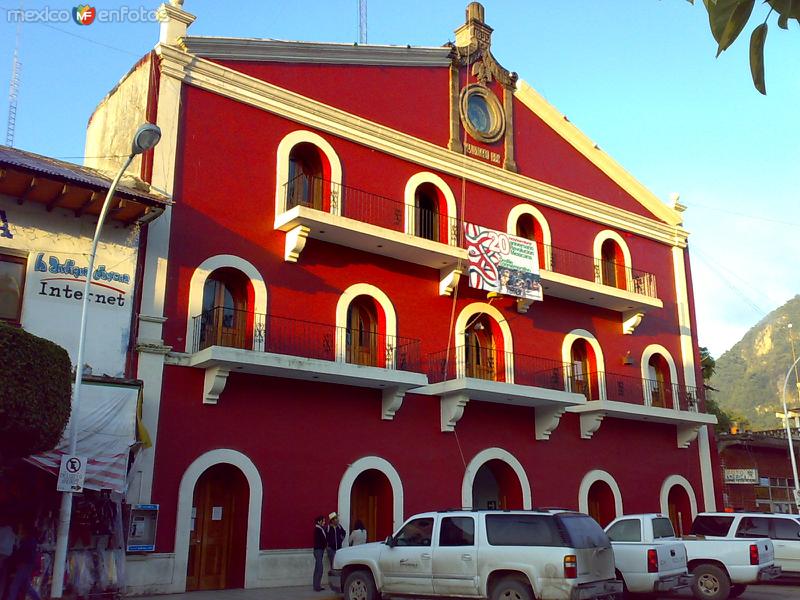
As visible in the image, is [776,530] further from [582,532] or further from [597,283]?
[597,283]

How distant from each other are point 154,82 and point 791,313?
121 meters

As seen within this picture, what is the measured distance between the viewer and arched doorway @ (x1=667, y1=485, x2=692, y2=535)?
23203 millimetres

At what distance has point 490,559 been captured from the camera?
1141 cm

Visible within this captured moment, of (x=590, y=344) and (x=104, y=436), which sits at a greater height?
(x=590, y=344)

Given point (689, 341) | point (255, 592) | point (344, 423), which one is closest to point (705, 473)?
point (689, 341)

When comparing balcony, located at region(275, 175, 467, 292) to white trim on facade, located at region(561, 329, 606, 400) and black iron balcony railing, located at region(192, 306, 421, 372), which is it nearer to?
black iron balcony railing, located at region(192, 306, 421, 372)

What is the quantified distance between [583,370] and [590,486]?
332cm

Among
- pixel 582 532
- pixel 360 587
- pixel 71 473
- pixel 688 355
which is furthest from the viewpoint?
pixel 688 355

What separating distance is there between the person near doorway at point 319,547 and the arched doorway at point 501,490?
16.1ft

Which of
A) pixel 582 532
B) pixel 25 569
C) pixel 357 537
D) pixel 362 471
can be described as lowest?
pixel 25 569

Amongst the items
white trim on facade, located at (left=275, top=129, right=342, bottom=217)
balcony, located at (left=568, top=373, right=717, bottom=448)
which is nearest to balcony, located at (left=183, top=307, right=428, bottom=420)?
white trim on facade, located at (left=275, top=129, right=342, bottom=217)

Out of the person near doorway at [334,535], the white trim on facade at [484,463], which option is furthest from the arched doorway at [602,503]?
the person near doorway at [334,535]

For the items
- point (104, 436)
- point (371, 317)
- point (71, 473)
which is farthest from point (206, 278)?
point (71, 473)

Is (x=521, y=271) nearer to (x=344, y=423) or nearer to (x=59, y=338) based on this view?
(x=344, y=423)
